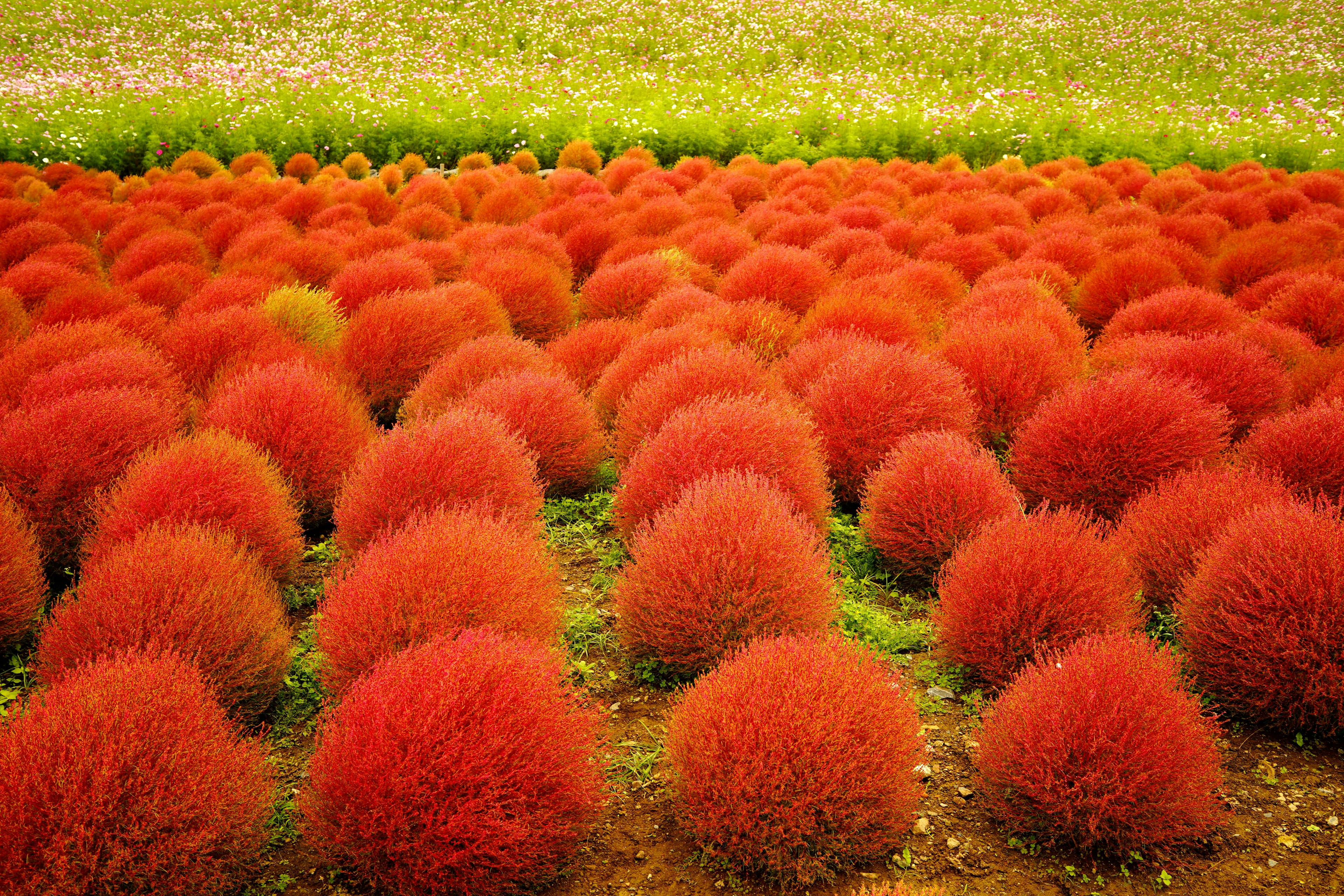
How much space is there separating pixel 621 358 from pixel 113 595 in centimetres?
279

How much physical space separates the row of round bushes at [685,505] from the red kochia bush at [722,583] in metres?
0.01

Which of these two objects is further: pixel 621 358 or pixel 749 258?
pixel 749 258

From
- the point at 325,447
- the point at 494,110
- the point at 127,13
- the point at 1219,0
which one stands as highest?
the point at 1219,0

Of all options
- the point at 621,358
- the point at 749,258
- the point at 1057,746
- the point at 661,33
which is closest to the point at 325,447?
the point at 621,358

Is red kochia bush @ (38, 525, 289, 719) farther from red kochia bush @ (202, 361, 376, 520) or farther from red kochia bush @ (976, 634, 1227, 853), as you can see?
red kochia bush @ (976, 634, 1227, 853)

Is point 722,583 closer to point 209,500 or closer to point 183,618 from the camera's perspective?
point 183,618

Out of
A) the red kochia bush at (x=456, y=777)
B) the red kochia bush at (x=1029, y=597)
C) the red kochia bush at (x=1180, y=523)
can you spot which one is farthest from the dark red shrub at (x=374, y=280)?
the red kochia bush at (x=1180, y=523)

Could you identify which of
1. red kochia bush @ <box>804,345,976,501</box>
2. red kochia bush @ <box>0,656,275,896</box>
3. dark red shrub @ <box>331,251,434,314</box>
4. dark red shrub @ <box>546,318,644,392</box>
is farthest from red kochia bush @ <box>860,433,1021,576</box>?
dark red shrub @ <box>331,251,434,314</box>

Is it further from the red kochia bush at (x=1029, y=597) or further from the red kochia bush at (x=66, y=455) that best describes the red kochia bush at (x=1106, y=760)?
the red kochia bush at (x=66, y=455)

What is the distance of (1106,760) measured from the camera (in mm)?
2057

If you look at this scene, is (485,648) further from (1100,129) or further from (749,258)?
(1100,129)

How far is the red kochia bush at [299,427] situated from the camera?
3.80 meters

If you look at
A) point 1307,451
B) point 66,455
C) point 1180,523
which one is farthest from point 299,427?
point 1307,451

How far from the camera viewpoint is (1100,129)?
1327 centimetres
